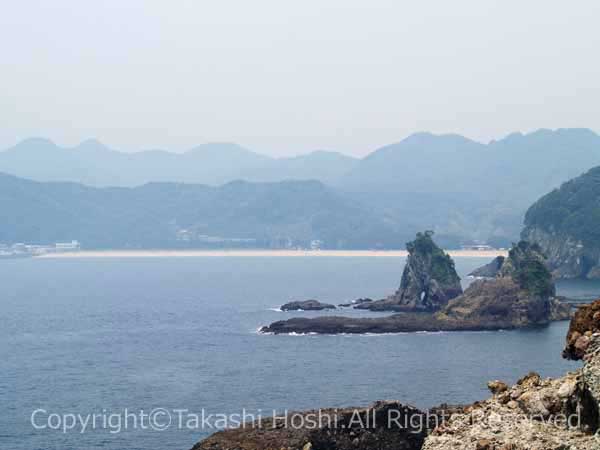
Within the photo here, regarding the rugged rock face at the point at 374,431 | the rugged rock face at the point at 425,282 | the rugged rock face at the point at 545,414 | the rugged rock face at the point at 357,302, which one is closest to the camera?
the rugged rock face at the point at 545,414

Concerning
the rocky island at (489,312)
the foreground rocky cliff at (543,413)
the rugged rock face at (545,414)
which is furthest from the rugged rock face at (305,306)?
the rugged rock face at (545,414)

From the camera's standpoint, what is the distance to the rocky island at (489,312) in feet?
446

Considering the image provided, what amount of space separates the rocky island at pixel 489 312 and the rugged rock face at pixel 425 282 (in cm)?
625

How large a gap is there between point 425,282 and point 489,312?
2451cm

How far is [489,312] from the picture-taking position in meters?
143

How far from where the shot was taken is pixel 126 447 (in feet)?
209

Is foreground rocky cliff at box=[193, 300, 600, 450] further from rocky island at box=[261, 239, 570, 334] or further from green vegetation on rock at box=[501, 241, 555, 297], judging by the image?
green vegetation on rock at box=[501, 241, 555, 297]

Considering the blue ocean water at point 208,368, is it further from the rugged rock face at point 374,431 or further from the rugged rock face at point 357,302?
the rugged rock face at point 357,302

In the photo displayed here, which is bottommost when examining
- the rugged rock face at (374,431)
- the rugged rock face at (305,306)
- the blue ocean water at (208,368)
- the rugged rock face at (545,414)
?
the blue ocean water at (208,368)

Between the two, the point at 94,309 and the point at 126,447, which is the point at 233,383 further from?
the point at 94,309

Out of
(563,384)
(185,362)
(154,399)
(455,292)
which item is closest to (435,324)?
(455,292)

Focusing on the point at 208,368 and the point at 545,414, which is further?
the point at 208,368

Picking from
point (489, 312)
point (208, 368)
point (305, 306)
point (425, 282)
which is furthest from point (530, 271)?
point (208, 368)

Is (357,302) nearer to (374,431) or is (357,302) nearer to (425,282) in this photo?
(425,282)
